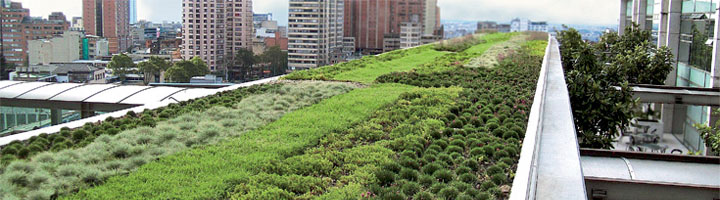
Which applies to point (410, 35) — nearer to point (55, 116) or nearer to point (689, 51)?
point (689, 51)

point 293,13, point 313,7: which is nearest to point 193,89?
point 293,13

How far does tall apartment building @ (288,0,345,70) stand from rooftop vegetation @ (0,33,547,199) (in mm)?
4685

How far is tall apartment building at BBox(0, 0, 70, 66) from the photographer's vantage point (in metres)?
8.38

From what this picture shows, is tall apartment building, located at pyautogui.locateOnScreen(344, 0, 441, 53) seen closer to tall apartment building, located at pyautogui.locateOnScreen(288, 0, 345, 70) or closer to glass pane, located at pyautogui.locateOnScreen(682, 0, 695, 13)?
tall apartment building, located at pyautogui.locateOnScreen(288, 0, 345, 70)

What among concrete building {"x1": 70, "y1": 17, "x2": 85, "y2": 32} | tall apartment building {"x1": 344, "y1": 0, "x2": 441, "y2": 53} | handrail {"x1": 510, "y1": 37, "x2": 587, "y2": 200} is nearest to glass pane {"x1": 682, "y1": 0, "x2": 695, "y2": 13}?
handrail {"x1": 510, "y1": 37, "x2": 587, "y2": 200}

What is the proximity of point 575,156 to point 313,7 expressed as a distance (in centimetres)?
1373

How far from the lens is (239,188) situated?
4.42 m

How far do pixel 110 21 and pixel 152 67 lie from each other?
1.04m

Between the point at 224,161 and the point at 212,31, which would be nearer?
the point at 224,161

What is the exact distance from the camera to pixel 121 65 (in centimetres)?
1025

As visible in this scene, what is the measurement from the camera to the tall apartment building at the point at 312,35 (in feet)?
47.6

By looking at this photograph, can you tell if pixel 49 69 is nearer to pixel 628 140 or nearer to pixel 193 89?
pixel 193 89

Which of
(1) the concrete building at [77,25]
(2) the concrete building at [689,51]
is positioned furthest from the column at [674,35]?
(1) the concrete building at [77,25]

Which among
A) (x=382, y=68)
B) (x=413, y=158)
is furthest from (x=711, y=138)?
(x=382, y=68)
